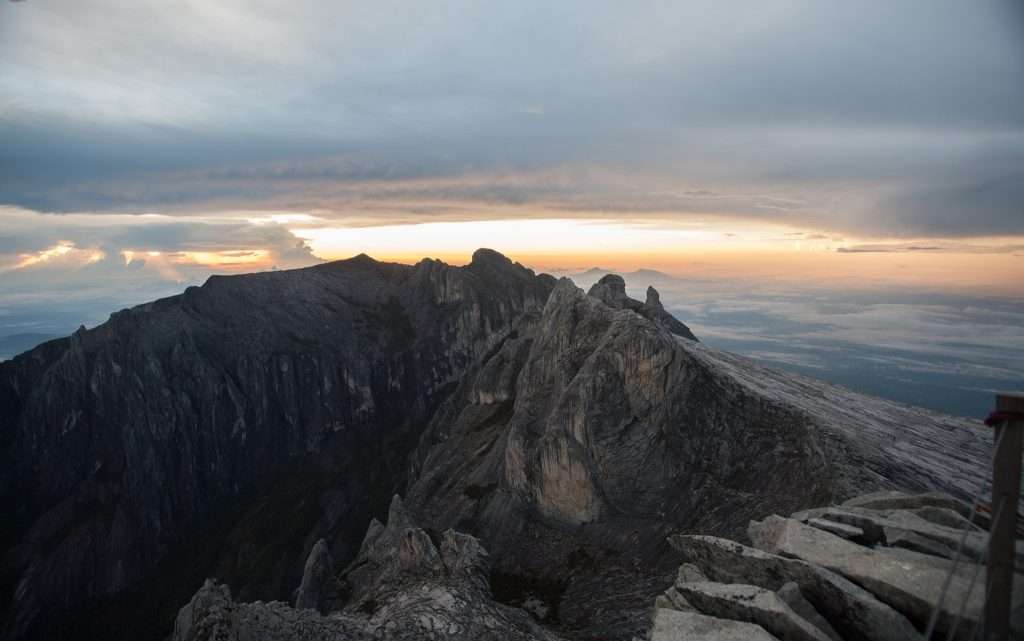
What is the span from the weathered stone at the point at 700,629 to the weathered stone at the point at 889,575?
4.15 meters

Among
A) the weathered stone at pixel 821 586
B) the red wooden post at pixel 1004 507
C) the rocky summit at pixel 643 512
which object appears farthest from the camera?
the rocky summit at pixel 643 512

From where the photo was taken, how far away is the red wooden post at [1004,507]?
41.4 feet

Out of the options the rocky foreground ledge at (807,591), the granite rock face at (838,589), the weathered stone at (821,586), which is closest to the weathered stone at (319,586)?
the rocky foreground ledge at (807,591)

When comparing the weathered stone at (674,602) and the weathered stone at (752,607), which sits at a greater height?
the weathered stone at (752,607)

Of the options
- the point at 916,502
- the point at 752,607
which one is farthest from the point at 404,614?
the point at 916,502

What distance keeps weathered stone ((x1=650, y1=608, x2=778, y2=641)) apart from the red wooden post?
5.08m

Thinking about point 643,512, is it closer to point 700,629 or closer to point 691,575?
point 691,575

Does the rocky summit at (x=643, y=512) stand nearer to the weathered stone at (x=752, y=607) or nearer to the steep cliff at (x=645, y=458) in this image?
the weathered stone at (x=752, y=607)

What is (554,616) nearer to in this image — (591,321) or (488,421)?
(591,321)

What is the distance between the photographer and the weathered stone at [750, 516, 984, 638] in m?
15.0

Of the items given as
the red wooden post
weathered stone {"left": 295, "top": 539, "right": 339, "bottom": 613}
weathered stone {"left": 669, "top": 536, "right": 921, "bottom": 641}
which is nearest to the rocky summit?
weathered stone {"left": 669, "top": 536, "right": 921, "bottom": 641}

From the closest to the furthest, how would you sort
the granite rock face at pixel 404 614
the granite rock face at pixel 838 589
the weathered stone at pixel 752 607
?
1. the weathered stone at pixel 752 607
2. the granite rock face at pixel 838 589
3. the granite rock face at pixel 404 614

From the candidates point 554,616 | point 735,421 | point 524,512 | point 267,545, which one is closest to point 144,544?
point 267,545

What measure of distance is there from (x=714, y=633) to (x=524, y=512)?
53103 mm
